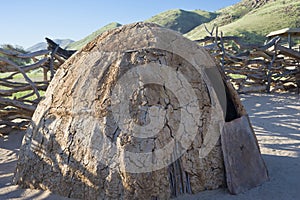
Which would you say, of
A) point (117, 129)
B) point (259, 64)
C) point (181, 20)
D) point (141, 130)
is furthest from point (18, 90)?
point (181, 20)

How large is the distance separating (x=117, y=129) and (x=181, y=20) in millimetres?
69230

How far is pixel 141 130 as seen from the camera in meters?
2.47

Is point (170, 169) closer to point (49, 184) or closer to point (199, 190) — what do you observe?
point (199, 190)

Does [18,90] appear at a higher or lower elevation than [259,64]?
higher

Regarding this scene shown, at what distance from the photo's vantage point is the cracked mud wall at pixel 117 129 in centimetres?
246

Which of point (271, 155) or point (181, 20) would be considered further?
point (181, 20)

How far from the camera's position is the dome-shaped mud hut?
2461 millimetres

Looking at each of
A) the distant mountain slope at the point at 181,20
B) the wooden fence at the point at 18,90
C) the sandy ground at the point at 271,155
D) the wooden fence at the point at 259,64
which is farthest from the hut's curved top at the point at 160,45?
the distant mountain slope at the point at 181,20

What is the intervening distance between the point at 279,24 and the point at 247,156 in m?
38.1

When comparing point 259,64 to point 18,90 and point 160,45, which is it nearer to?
point 160,45

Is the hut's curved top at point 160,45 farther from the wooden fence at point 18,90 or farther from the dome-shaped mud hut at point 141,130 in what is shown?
the wooden fence at point 18,90

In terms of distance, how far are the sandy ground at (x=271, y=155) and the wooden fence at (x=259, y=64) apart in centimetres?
169

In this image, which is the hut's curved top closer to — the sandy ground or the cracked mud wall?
the cracked mud wall

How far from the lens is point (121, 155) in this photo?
7.99 ft
